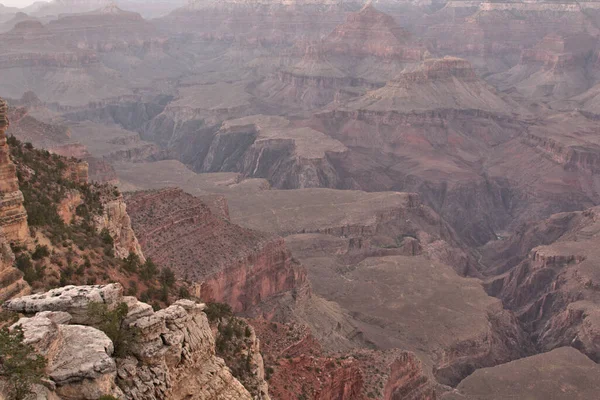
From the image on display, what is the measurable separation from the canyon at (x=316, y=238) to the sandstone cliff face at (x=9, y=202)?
2.8 inches

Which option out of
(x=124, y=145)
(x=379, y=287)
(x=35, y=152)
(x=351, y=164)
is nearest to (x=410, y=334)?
(x=379, y=287)

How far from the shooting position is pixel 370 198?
10275 cm

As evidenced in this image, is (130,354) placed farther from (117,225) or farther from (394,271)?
(394,271)

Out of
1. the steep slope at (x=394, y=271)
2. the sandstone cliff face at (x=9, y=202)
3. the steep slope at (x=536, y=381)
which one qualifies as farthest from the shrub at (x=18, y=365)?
the steep slope at (x=394, y=271)

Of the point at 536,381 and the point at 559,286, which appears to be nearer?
the point at 536,381

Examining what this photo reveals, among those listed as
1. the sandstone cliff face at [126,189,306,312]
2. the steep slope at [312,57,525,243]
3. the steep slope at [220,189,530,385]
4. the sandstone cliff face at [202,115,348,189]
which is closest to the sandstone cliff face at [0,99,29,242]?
the sandstone cliff face at [126,189,306,312]

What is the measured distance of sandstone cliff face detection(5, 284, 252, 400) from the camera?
15898mm

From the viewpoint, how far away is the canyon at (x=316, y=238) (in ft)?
74.8

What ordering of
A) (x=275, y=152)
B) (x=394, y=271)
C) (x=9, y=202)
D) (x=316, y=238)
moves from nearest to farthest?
(x=9, y=202)
(x=394, y=271)
(x=316, y=238)
(x=275, y=152)

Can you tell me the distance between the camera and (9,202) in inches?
947

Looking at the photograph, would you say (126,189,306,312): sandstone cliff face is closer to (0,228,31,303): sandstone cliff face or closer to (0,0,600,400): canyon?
(0,0,600,400): canyon

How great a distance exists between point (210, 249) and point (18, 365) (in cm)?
3778

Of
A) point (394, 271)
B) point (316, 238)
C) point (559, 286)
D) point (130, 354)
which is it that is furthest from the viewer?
point (316, 238)

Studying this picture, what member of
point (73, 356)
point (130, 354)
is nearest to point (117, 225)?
point (130, 354)
